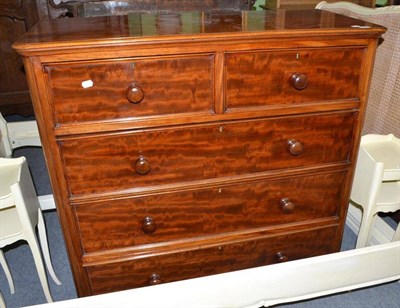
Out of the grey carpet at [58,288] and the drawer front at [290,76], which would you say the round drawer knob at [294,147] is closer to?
the drawer front at [290,76]

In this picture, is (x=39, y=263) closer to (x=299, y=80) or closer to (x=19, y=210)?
(x=19, y=210)

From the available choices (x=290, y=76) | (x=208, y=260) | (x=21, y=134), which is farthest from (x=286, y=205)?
(x=21, y=134)

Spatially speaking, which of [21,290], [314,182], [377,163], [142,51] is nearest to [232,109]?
[142,51]

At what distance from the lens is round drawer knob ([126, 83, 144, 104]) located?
969 millimetres

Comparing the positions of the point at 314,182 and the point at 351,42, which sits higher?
the point at 351,42

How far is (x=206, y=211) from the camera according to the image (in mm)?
1225

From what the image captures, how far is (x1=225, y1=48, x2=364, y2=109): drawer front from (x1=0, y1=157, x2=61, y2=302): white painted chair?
736mm

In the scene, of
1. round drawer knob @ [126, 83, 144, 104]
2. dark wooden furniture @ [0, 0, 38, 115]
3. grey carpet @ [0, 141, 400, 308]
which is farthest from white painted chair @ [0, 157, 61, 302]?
dark wooden furniture @ [0, 0, 38, 115]

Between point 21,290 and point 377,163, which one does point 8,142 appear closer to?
point 21,290

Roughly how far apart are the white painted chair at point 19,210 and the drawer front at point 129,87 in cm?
38

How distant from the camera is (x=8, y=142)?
1.92 metres

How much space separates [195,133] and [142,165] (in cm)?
18

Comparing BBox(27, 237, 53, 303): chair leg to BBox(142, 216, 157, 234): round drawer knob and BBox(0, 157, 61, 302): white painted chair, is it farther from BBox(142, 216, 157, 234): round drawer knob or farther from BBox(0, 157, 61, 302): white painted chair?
BBox(142, 216, 157, 234): round drawer knob

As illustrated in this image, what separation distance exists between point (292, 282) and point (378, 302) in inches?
24.4
